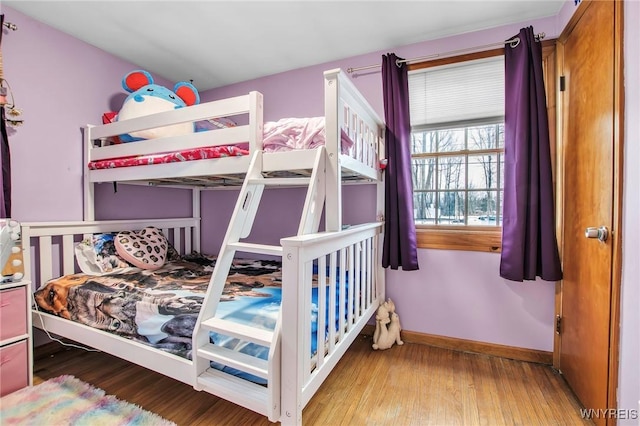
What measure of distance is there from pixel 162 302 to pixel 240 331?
0.58 meters

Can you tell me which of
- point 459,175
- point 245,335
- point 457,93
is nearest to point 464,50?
point 457,93

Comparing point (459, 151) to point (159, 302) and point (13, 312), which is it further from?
point (13, 312)

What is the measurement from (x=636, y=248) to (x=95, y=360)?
10.0ft

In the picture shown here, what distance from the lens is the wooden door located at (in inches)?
51.1

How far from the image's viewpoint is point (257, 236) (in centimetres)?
278

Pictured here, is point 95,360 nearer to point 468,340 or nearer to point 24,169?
point 24,169

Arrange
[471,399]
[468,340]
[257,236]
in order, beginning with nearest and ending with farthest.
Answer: [471,399] → [468,340] → [257,236]

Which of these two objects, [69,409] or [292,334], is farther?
[69,409]

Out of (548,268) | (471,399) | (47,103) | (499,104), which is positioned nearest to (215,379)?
(471,399)

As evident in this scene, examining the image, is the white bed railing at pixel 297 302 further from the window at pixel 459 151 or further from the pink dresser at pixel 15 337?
the window at pixel 459 151

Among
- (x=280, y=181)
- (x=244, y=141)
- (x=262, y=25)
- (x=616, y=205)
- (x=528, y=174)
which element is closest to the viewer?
(x=616, y=205)

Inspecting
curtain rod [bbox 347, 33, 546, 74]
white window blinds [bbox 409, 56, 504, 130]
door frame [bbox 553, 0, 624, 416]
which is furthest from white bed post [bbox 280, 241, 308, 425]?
curtain rod [bbox 347, 33, 546, 74]

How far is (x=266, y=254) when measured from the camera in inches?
63.5

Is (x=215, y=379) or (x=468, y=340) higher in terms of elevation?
(x=215, y=379)
